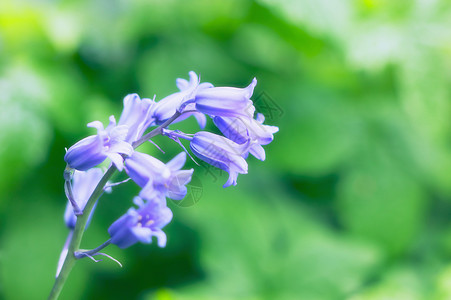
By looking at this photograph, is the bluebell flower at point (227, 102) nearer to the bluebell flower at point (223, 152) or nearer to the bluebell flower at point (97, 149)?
the bluebell flower at point (223, 152)

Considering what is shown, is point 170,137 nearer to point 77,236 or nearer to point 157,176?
point 157,176

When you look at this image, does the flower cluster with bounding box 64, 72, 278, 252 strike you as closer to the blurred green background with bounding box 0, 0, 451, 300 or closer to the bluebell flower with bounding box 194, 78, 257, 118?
the bluebell flower with bounding box 194, 78, 257, 118

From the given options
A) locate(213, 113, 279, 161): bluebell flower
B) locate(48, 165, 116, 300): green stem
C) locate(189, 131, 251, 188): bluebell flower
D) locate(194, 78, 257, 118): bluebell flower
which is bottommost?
locate(48, 165, 116, 300): green stem

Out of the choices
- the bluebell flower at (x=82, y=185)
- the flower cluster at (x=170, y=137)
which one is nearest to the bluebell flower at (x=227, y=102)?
the flower cluster at (x=170, y=137)

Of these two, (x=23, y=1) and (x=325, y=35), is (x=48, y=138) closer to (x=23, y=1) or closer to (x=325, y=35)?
(x=23, y=1)

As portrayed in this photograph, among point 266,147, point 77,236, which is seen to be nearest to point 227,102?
→ point 77,236

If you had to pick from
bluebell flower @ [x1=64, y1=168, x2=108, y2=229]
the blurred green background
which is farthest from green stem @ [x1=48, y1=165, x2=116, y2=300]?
the blurred green background

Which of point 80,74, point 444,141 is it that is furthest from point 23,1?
point 444,141
